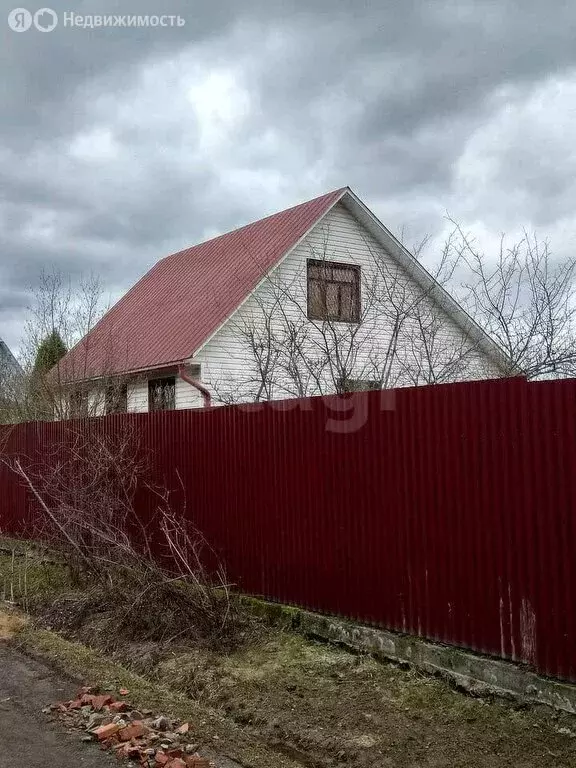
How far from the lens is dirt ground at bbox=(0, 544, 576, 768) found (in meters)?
4.27

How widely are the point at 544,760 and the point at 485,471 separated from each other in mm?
1772

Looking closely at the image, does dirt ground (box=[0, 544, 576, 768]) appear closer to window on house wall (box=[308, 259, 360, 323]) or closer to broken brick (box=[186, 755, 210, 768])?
broken brick (box=[186, 755, 210, 768])

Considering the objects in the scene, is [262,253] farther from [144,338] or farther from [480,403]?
[480,403]

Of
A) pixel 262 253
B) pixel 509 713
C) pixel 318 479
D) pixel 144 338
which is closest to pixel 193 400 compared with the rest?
pixel 144 338

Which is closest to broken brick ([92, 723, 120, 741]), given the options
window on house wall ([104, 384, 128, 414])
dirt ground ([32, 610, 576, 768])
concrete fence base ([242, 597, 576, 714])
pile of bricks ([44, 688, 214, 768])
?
pile of bricks ([44, 688, 214, 768])

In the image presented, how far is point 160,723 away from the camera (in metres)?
4.70

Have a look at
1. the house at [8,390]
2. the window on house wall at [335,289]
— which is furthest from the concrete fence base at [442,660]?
the house at [8,390]

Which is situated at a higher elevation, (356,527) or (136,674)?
(356,527)

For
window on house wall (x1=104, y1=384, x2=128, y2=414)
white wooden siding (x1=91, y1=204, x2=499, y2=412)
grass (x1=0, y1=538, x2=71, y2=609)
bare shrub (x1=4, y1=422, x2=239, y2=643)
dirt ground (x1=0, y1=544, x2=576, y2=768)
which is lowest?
dirt ground (x1=0, y1=544, x2=576, y2=768)

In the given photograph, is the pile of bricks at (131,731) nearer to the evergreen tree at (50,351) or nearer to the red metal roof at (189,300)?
the red metal roof at (189,300)

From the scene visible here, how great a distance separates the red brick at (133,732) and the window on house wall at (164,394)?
11.4 metres

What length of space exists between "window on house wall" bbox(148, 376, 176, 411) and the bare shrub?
5585mm

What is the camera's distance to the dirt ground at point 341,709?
4.27 metres

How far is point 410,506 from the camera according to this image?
18.7 ft
